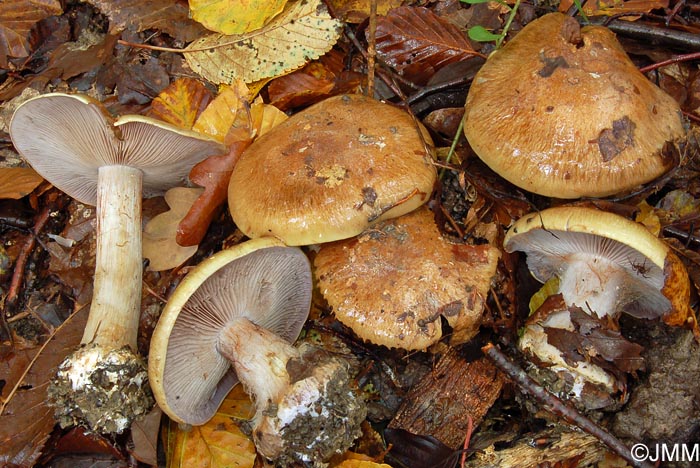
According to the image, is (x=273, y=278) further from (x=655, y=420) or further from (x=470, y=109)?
(x=655, y=420)

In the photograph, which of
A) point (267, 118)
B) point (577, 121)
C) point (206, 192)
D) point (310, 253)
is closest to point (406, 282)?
point (310, 253)

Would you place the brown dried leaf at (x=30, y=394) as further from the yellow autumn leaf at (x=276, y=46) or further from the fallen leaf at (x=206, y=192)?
the yellow autumn leaf at (x=276, y=46)

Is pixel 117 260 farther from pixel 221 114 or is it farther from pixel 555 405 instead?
pixel 555 405

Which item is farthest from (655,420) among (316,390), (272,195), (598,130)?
(272,195)

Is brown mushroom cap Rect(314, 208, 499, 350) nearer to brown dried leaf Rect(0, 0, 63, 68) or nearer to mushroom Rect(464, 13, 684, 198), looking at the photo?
mushroom Rect(464, 13, 684, 198)

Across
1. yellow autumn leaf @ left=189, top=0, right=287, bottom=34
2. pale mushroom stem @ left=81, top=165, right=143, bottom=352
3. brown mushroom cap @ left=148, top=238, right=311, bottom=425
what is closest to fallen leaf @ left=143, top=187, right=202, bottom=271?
pale mushroom stem @ left=81, top=165, right=143, bottom=352

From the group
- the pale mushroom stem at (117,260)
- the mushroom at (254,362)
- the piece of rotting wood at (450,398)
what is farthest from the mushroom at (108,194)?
the piece of rotting wood at (450,398)
